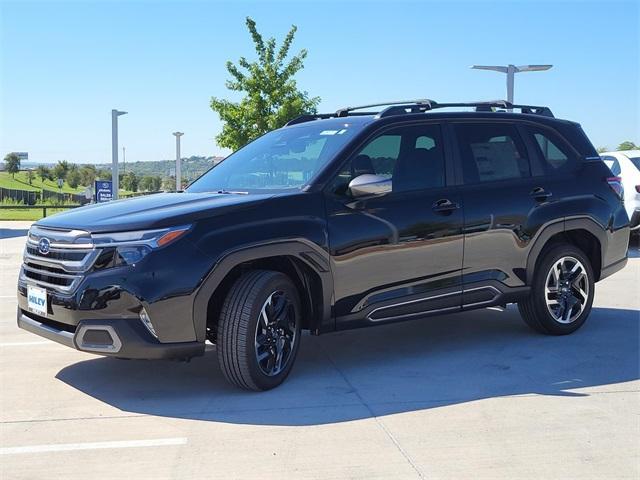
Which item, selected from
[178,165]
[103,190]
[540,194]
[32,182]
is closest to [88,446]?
[540,194]

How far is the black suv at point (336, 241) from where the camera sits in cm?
427

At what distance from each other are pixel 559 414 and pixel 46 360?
12.9ft

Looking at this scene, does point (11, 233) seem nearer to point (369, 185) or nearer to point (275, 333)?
point (275, 333)

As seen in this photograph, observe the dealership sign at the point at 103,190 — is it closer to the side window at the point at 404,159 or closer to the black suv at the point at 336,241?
the black suv at the point at 336,241

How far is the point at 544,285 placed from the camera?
6051 millimetres

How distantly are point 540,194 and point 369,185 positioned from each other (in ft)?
6.34

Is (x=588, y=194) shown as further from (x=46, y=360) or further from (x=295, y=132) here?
(x=46, y=360)

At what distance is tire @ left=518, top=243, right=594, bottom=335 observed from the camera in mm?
6062

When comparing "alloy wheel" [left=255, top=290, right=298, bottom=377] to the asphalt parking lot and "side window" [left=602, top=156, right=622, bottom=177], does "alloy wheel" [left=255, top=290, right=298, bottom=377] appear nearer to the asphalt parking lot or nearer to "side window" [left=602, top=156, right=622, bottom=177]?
the asphalt parking lot

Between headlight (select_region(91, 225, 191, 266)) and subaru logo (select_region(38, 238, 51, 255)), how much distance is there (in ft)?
1.71

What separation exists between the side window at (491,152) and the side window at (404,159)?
10.3 inches

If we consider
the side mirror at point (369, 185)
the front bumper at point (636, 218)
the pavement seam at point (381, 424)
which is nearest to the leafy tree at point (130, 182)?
the front bumper at point (636, 218)

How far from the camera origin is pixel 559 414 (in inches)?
169

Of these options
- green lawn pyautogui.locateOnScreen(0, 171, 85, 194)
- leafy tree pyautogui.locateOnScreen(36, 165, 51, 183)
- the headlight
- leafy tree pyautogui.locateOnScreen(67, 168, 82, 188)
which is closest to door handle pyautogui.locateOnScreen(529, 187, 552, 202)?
the headlight
